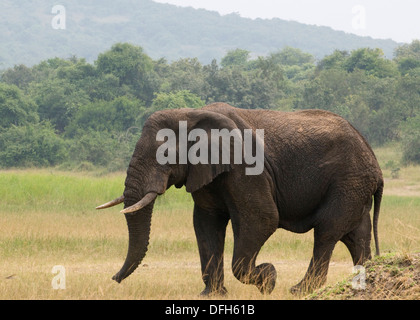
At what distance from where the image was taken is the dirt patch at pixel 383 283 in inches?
252

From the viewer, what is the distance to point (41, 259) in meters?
11.5

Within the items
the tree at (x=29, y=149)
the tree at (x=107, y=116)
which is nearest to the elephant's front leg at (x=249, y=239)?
the tree at (x=29, y=149)

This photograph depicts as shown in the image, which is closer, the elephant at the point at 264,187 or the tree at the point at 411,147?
the elephant at the point at 264,187

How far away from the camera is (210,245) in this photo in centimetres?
851

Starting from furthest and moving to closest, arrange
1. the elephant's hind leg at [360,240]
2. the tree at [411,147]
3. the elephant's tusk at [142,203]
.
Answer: the tree at [411,147], the elephant's hind leg at [360,240], the elephant's tusk at [142,203]

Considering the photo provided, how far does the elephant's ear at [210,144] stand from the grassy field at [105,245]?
3.90 feet

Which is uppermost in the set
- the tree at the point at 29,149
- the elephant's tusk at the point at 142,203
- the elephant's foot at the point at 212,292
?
the elephant's tusk at the point at 142,203

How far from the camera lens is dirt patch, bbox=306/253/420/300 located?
639 cm

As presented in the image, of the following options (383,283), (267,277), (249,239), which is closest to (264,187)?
(249,239)

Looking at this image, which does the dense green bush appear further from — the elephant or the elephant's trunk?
the elephant's trunk

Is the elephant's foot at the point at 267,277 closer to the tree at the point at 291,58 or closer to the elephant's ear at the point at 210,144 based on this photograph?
the elephant's ear at the point at 210,144

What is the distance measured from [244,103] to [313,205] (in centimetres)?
2966

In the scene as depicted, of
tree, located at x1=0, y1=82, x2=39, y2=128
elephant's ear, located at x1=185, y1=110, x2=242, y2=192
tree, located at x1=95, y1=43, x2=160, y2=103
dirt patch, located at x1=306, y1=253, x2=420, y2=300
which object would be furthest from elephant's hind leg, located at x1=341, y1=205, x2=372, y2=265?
tree, located at x1=95, y1=43, x2=160, y2=103
